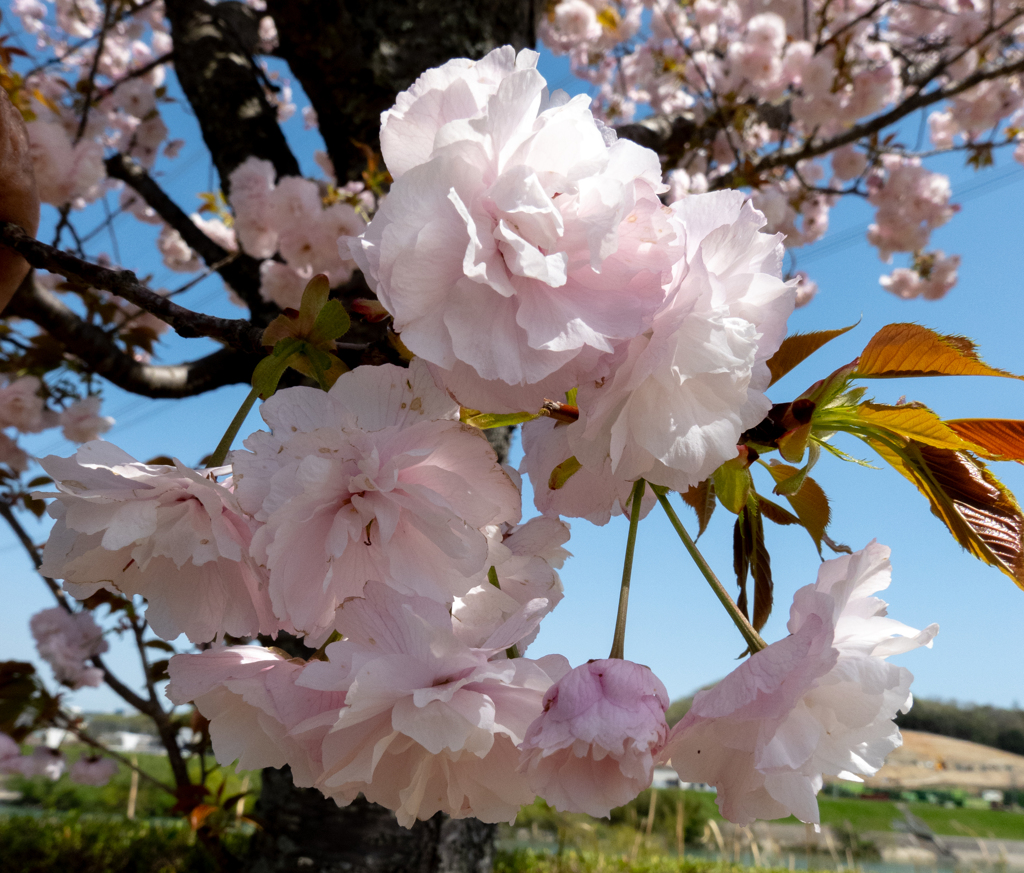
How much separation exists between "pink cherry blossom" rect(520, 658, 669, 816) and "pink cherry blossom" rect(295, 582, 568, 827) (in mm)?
18

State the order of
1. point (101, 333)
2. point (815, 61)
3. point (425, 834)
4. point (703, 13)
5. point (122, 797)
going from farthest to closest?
1. point (122, 797)
2. point (703, 13)
3. point (815, 61)
4. point (101, 333)
5. point (425, 834)

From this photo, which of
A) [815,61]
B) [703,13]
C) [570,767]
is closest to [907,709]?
[570,767]

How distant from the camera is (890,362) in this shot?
1.24ft

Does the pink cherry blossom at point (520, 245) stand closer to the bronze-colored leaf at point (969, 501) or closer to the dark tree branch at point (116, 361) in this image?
the bronze-colored leaf at point (969, 501)

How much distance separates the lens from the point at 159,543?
1.18ft

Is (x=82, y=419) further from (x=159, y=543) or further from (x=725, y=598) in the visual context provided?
(x=725, y=598)

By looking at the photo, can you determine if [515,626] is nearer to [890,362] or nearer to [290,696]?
[290,696]

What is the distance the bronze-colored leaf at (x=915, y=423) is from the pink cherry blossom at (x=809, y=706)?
0.21ft

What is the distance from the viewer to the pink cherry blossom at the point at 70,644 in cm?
221

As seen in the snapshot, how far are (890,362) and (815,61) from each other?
3.40 meters

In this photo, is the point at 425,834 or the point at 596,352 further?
the point at 425,834

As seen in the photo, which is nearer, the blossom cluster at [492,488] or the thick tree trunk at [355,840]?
the blossom cluster at [492,488]

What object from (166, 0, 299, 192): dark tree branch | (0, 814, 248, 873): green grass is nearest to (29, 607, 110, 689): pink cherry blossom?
(0, 814, 248, 873): green grass

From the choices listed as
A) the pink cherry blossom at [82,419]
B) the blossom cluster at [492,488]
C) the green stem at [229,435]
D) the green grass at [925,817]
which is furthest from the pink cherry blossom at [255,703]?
the green grass at [925,817]
